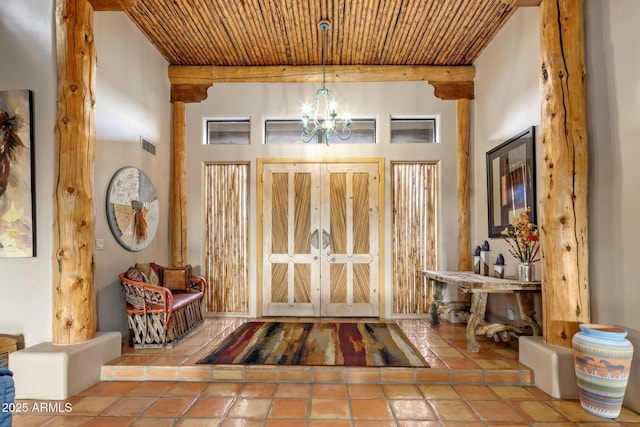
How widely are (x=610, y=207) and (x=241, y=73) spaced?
→ 14.8ft

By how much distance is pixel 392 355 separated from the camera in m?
3.49

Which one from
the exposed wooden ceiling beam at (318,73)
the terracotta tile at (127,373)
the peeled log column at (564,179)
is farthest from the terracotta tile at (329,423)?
the exposed wooden ceiling beam at (318,73)

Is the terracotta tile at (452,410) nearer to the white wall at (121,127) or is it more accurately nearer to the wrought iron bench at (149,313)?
the wrought iron bench at (149,313)

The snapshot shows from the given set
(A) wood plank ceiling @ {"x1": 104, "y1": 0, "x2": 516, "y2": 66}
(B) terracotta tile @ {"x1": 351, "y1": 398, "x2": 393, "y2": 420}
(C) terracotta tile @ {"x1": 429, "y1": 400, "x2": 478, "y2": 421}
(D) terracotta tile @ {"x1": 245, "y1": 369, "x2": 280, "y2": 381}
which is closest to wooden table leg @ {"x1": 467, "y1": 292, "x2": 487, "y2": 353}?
(C) terracotta tile @ {"x1": 429, "y1": 400, "x2": 478, "y2": 421}

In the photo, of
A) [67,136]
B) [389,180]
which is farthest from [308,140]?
[67,136]

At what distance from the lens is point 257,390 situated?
2.96m

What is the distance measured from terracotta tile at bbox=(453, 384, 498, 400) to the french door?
2167mm

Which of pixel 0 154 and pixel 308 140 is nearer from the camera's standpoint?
pixel 0 154

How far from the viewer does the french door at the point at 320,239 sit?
5191mm

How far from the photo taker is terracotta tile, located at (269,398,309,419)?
2561 millimetres

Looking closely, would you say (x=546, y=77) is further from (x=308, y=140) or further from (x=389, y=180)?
(x=308, y=140)

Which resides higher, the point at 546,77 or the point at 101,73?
the point at 101,73

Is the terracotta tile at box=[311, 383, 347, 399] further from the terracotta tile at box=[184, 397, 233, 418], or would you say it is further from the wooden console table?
the wooden console table

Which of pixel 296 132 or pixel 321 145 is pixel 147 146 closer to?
pixel 296 132
